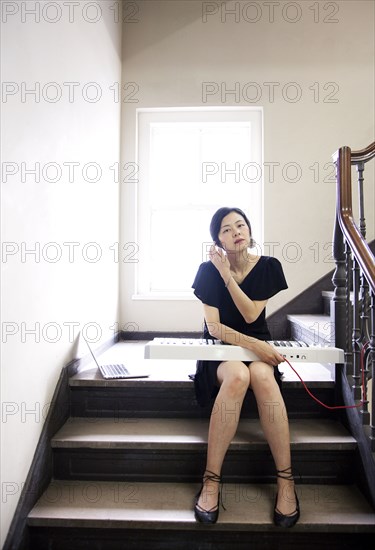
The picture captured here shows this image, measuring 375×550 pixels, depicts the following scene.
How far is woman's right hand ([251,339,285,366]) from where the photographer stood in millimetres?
1790

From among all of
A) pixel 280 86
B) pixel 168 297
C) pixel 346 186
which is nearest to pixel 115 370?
pixel 168 297

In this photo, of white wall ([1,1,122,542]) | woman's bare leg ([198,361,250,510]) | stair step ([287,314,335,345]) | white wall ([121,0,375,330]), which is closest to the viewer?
white wall ([1,1,122,542])

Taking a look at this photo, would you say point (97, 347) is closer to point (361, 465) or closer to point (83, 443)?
point (83, 443)

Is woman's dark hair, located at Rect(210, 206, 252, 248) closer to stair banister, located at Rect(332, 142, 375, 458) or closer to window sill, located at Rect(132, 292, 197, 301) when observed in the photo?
stair banister, located at Rect(332, 142, 375, 458)

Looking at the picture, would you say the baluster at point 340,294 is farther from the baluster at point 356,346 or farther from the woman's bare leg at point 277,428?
the woman's bare leg at point 277,428

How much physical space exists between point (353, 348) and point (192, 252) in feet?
5.79

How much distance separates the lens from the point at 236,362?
5.88ft

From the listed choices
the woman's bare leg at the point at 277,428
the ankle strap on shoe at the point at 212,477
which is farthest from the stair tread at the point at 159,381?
the ankle strap on shoe at the point at 212,477

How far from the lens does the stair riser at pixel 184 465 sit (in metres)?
1.82

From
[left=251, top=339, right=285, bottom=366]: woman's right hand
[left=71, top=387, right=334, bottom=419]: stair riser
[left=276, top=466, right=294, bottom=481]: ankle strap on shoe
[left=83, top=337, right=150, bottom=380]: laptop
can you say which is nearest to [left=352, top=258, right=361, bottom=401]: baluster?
[left=71, top=387, right=334, bottom=419]: stair riser

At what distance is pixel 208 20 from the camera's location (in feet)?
10.8

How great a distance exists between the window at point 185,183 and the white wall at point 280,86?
0.10 metres

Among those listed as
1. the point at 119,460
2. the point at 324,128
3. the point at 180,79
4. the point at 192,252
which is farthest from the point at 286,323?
the point at 180,79

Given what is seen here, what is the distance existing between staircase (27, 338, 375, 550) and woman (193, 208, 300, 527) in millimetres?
115
